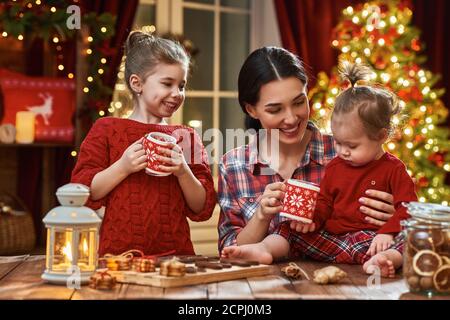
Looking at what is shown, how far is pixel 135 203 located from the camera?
2.10 m

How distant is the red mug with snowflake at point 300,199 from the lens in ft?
5.96

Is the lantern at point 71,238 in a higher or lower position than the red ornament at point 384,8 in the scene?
lower

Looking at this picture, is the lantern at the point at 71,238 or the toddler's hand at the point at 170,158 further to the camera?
the toddler's hand at the point at 170,158

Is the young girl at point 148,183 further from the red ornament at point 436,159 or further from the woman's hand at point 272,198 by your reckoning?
the red ornament at point 436,159

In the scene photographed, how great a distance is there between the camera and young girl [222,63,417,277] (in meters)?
2.05

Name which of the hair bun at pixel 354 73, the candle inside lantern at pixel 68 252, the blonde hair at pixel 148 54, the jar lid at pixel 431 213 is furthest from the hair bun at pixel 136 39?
the jar lid at pixel 431 213

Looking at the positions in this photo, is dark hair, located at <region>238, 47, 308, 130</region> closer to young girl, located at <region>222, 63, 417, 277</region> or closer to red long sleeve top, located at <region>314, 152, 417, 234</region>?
young girl, located at <region>222, 63, 417, 277</region>

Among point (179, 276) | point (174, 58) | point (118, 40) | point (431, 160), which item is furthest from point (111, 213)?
point (431, 160)

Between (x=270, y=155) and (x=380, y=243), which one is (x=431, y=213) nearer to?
(x=380, y=243)

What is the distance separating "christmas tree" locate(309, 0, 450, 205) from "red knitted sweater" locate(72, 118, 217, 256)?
3.04 m

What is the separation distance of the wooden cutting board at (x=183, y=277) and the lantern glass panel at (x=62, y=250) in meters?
0.10

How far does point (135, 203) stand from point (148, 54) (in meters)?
0.41

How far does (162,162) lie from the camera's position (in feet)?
6.13

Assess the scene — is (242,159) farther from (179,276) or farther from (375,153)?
(179,276)
